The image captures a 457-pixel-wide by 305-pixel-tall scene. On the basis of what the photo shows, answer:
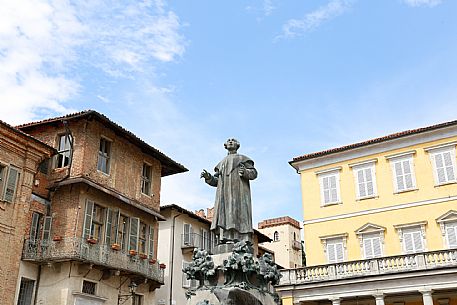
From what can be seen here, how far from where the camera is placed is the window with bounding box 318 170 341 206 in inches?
1193

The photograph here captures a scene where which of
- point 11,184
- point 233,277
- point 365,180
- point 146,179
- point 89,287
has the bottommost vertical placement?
point 233,277

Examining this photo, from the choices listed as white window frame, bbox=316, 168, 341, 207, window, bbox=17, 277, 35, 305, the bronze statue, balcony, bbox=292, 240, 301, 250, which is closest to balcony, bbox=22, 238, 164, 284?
window, bbox=17, 277, 35, 305

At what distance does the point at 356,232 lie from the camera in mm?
28984

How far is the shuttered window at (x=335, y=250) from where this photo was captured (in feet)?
95.0

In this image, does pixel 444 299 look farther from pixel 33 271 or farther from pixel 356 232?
pixel 33 271

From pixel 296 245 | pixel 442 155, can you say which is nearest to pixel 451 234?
pixel 442 155

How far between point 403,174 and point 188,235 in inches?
539

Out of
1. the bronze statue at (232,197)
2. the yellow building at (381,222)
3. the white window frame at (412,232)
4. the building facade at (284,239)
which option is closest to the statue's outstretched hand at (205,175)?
the bronze statue at (232,197)

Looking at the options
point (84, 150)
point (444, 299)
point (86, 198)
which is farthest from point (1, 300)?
point (444, 299)

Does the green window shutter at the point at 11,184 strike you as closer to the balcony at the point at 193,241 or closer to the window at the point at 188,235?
the balcony at the point at 193,241

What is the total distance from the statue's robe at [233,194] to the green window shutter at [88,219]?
14330 millimetres

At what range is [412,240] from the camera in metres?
27.3

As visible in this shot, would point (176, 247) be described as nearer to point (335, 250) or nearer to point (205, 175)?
point (335, 250)

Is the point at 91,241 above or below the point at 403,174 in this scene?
below
